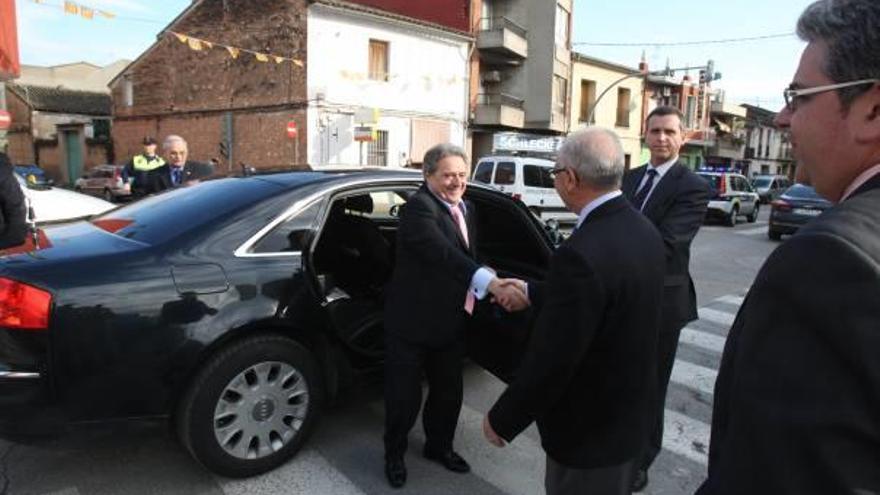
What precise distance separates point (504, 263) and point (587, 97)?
1173 inches

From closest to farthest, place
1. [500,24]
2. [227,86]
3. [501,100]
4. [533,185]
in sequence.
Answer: [533,185]
[227,86]
[500,24]
[501,100]

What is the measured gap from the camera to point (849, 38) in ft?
3.10

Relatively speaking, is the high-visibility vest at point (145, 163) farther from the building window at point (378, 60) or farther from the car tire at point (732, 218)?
the car tire at point (732, 218)

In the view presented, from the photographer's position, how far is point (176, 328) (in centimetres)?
278

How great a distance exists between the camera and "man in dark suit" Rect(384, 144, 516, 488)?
9.77 feet

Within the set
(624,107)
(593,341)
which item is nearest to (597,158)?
(593,341)

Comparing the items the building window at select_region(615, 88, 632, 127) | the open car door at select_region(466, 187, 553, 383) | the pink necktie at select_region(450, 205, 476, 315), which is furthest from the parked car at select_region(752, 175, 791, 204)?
the pink necktie at select_region(450, 205, 476, 315)

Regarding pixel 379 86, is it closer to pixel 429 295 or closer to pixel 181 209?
pixel 181 209

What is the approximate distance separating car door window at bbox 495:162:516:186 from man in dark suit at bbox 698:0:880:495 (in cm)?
1527

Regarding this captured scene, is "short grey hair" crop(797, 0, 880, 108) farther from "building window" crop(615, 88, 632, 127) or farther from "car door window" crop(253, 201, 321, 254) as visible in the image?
"building window" crop(615, 88, 632, 127)

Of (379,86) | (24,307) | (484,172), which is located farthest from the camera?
(379,86)

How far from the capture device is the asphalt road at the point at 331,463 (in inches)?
118

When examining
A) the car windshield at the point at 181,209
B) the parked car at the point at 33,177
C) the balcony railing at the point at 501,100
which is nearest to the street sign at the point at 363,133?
the balcony railing at the point at 501,100

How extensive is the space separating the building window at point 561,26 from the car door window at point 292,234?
1095 inches
